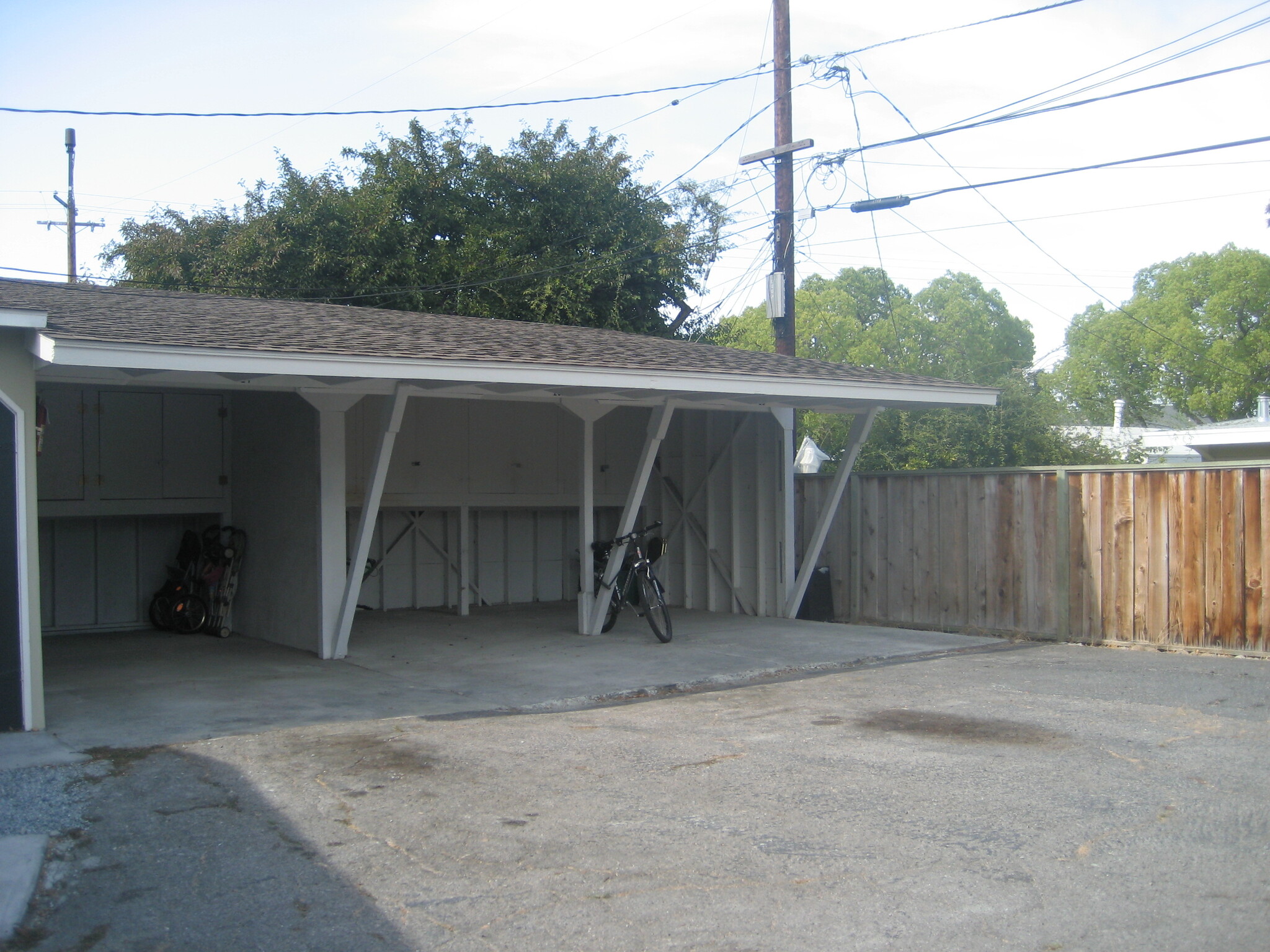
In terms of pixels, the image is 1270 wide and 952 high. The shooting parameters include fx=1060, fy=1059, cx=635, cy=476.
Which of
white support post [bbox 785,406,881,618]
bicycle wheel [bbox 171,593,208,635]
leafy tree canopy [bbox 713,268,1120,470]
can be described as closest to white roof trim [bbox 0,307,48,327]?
bicycle wheel [bbox 171,593,208,635]

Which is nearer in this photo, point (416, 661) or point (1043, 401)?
point (416, 661)

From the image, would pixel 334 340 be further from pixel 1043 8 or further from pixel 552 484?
pixel 1043 8

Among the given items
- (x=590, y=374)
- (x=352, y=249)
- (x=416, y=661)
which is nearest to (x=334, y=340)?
(x=590, y=374)

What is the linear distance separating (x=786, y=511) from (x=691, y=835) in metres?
7.82

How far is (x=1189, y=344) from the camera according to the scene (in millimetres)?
34906

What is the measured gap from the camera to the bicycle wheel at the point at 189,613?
1110cm

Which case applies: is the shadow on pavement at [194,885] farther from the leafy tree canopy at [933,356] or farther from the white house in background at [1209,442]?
the white house in background at [1209,442]

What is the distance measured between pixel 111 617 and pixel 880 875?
9.89 metres

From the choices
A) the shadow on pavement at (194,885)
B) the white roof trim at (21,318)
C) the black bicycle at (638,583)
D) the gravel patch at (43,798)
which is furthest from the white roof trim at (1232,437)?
the gravel patch at (43,798)

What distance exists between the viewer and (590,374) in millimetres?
8750

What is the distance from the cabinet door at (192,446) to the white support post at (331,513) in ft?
8.06

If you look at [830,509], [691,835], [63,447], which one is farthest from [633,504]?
[691,835]

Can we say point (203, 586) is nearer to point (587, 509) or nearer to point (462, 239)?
point (587, 509)

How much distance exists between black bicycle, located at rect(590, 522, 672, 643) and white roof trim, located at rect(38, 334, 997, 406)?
5.99 ft
